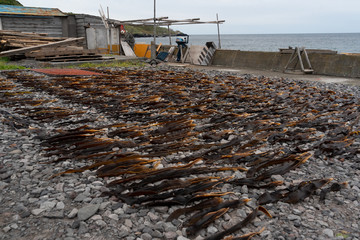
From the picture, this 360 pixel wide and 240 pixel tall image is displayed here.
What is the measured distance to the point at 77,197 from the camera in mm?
2846

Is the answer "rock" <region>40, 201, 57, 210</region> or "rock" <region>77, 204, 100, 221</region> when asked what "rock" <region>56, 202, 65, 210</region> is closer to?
"rock" <region>40, 201, 57, 210</region>

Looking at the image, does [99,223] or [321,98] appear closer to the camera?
[99,223]

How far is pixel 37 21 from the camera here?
72.3 feet

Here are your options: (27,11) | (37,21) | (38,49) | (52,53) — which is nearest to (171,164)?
(52,53)

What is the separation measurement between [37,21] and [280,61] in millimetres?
17514

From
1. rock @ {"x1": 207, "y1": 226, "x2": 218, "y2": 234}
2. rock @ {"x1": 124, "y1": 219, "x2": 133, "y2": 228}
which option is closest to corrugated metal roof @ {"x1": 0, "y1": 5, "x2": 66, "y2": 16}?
rock @ {"x1": 124, "y1": 219, "x2": 133, "y2": 228}

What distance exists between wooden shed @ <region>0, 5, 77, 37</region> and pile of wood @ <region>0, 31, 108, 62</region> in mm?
4883

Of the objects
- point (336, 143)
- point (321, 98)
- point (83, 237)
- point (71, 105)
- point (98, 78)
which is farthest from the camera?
point (98, 78)

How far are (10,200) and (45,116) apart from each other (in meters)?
2.98

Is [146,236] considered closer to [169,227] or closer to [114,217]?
[169,227]

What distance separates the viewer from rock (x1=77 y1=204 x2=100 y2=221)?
2.53m

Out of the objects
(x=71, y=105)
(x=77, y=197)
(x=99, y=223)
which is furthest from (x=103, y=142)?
(x=71, y=105)

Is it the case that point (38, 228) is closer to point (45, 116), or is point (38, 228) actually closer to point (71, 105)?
point (45, 116)

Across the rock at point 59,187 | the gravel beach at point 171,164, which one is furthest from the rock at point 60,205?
the rock at point 59,187
